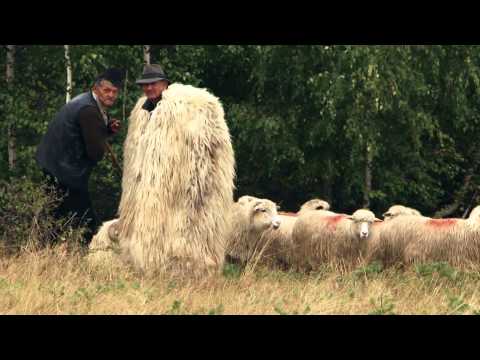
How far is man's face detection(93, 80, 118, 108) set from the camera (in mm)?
10055

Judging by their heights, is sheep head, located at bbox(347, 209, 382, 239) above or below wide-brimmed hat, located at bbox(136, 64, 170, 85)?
below

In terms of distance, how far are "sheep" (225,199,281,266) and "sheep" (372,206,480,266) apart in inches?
63.6

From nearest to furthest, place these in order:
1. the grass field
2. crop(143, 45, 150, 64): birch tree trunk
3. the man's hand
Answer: the grass field → the man's hand → crop(143, 45, 150, 64): birch tree trunk

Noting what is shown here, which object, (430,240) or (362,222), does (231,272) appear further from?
(430,240)

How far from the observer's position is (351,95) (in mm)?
17641

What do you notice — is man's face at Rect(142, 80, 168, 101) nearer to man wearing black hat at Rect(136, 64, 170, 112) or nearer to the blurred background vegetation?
man wearing black hat at Rect(136, 64, 170, 112)

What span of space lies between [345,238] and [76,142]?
5.03m

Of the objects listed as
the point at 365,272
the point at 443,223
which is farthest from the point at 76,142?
the point at 443,223

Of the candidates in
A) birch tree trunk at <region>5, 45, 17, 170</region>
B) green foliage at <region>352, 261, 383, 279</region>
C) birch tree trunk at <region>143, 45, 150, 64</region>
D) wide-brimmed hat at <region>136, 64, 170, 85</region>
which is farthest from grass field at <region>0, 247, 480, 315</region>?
birch tree trunk at <region>5, 45, 17, 170</region>

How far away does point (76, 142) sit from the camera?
33.0 ft

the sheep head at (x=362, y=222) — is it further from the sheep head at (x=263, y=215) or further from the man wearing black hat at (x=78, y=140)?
the man wearing black hat at (x=78, y=140)

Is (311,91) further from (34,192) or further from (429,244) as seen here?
(34,192)

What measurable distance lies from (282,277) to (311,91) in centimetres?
825

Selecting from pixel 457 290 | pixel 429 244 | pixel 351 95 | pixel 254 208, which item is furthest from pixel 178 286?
pixel 351 95
